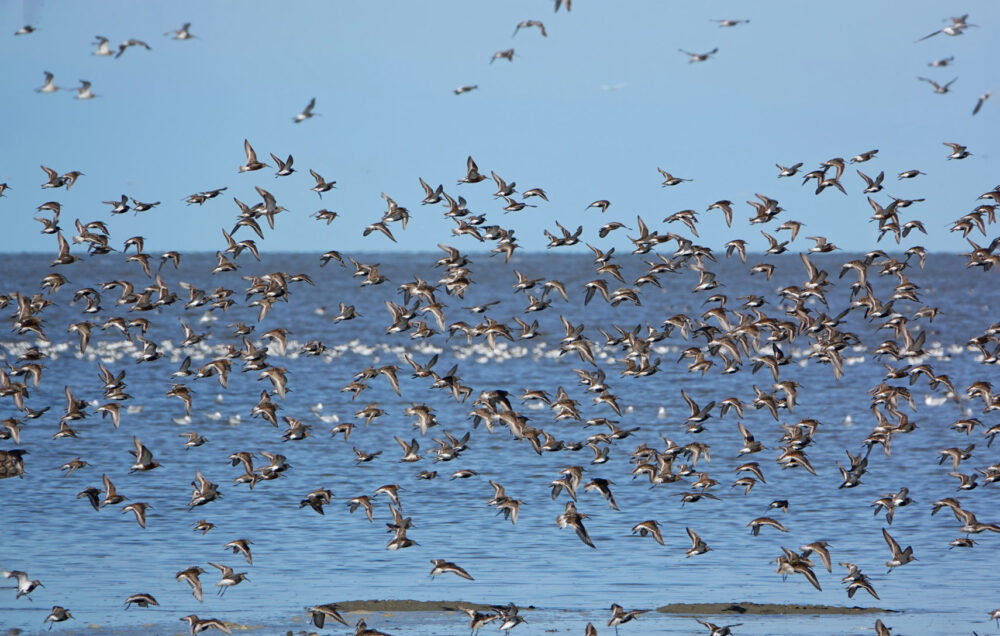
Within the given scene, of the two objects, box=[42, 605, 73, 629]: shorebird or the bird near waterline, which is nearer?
the bird near waterline

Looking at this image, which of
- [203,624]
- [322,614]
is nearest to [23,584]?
[203,624]

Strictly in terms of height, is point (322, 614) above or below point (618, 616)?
below

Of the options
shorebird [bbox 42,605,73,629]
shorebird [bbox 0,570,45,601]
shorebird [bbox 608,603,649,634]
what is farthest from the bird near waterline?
shorebird [bbox 0,570,45,601]

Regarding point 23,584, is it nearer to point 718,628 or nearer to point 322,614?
point 322,614

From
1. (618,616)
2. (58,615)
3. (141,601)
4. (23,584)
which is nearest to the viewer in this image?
(58,615)

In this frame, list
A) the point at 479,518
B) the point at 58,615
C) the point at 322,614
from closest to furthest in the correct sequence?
the point at 322,614, the point at 58,615, the point at 479,518

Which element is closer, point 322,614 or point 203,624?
point 203,624

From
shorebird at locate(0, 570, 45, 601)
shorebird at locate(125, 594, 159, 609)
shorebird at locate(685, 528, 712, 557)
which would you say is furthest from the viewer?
shorebird at locate(685, 528, 712, 557)

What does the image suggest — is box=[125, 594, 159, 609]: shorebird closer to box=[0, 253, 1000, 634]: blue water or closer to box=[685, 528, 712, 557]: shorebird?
box=[0, 253, 1000, 634]: blue water

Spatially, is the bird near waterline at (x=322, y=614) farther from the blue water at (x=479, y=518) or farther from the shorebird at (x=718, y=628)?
the shorebird at (x=718, y=628)

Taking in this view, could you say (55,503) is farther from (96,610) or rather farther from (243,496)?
(96,610)

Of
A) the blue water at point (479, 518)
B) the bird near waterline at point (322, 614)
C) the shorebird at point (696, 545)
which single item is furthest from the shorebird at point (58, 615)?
the shorebird at point (696, 545)

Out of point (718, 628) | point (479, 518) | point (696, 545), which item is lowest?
point (718, 628)

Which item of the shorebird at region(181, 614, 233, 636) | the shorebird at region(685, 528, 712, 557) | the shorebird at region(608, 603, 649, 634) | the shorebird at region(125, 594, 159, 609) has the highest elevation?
the shorebird at region(685, 528, 712, 557)
